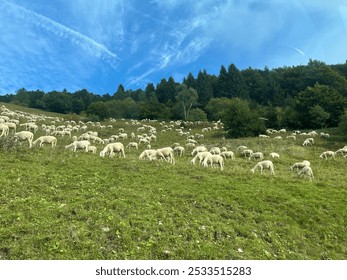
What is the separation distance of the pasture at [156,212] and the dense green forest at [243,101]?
44201 mm

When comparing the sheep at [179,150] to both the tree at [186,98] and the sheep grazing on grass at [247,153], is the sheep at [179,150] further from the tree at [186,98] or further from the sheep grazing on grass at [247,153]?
the tree at [186,98]

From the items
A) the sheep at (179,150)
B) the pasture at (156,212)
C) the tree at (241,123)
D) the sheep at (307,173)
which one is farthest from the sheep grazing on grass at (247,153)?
the tree at (241,123)

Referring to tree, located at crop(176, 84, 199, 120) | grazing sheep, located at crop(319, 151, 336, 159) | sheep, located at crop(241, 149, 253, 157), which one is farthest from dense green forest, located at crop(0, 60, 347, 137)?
sheep, located at crop(241, 149, 253, 157)

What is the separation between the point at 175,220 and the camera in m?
13.4

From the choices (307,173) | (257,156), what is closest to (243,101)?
(257,156)

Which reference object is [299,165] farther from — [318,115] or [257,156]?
[318,115]

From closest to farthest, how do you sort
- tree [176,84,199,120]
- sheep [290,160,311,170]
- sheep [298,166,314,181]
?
sheep [298,166,314,181] < sheep [290,160,311,170] < tree [176,84,199,120]

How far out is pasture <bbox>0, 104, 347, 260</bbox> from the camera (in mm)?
10906

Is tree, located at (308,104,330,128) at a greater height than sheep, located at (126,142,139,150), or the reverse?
tree, located at (308,104,330,128)

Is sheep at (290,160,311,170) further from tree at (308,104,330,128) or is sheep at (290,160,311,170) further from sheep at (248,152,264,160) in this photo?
tree at (308,104,330,128)

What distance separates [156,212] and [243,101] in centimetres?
10732

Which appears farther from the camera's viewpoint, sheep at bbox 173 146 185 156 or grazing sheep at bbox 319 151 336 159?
grazing sheep at bbox 319 151 336 159

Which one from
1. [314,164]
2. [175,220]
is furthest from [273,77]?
[175,220]
